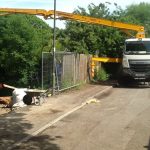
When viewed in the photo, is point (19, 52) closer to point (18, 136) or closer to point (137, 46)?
point (137, 46)

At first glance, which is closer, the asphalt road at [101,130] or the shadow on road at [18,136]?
the shadow on road at [18,136]

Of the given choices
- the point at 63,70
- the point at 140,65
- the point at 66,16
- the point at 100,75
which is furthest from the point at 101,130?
the point at 100,75

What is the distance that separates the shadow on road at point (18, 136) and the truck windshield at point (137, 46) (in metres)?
16.7

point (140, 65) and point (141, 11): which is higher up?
point (141, 11)

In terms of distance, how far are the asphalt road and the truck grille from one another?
37.0 ft

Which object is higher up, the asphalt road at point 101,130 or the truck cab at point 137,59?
the truck cab at point 137,59

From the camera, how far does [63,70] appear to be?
26281 mm

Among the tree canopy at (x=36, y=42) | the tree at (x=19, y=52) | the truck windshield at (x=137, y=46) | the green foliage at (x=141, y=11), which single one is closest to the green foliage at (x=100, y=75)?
the tree canopy at (x=36, y=42)

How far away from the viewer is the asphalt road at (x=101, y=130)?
1181 centimetres

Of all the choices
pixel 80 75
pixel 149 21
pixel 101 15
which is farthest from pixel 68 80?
pixel 149 21

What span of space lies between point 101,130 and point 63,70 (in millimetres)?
12464

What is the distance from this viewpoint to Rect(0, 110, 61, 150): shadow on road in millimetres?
11656

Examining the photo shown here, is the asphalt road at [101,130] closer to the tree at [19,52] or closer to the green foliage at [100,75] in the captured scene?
the tree at [19,52]

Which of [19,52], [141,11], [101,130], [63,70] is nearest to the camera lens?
[101,130]
